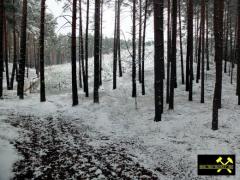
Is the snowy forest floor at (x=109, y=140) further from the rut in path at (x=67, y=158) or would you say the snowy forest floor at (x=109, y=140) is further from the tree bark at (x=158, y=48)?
the tree bark at (x=158, y=48)

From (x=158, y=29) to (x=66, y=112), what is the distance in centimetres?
707

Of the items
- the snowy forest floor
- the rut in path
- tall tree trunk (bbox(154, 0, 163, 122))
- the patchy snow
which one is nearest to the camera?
the patchy snow

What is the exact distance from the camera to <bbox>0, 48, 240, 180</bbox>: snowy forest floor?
6.06 m

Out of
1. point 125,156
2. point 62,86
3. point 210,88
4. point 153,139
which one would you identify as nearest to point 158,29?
point 153,139

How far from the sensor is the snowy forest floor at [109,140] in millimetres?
6059

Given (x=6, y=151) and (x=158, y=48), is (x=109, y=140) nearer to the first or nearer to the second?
(x=6, y=151)

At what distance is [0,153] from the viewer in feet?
19.2

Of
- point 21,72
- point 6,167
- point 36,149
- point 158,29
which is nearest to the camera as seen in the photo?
point 6,167

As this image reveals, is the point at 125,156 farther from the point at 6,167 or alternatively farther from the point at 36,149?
the point at 6,167

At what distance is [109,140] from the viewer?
870 cm

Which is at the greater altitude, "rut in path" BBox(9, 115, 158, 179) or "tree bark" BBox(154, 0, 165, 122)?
"tree bark" BBox(154, 0, 165, 122)

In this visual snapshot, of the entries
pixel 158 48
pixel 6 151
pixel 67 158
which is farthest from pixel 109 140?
pixel 158 48

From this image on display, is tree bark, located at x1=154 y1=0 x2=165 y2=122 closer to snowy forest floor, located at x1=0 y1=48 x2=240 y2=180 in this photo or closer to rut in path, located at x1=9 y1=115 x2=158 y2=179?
snowy forest floor, located at x1=0 y1=48 x2=240 y2=180

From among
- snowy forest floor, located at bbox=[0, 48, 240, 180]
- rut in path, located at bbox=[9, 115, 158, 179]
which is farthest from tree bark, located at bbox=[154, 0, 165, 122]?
rut in path, located at bbox=[9, 115, 158, 179]
